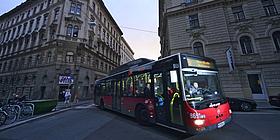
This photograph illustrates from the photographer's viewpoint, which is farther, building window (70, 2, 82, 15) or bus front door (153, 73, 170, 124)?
building window (70, 2, 82, 15)

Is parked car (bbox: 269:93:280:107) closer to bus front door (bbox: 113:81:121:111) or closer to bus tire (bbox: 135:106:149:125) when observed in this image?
bus tire (bbox: 135:106:149:125)

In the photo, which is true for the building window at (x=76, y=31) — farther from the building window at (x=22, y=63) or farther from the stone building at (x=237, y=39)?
the stone building at (x=237, y=39)

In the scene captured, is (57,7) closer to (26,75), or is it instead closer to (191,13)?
(26,75)

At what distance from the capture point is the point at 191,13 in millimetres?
17172

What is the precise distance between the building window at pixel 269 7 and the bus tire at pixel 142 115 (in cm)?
1776

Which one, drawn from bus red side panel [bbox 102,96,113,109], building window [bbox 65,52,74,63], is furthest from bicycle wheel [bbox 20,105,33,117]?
building window [bbox 65,52,74,63]

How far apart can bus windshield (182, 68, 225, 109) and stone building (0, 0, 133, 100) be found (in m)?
17.3

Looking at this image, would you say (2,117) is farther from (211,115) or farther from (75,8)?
(75,8)

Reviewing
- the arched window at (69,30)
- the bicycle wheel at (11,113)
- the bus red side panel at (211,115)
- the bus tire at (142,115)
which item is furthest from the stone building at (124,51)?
the bus red side panel at (211,115)

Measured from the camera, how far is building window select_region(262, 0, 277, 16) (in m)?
14.5

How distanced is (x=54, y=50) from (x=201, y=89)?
24.1 meters

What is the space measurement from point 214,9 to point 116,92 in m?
15.5

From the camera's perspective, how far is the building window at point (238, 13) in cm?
1541

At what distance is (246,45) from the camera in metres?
14.7
